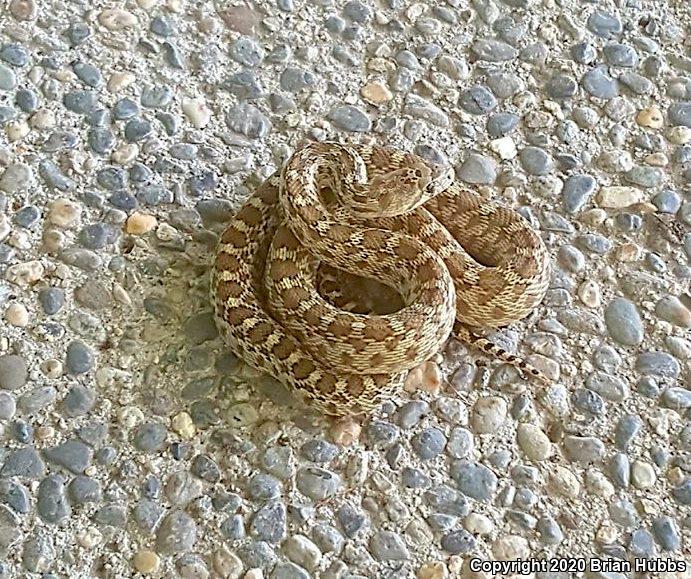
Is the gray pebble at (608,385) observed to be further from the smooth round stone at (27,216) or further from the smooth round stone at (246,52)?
the smooth round stone at (27,216)

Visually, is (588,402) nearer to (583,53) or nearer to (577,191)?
(577,191)

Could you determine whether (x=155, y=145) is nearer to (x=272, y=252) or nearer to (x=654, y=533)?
(x=272, y=252)

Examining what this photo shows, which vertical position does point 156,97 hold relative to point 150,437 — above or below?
above

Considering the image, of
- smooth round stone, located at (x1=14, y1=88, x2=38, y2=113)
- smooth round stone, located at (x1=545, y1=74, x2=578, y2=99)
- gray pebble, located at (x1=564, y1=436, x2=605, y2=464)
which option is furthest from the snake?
smooth round stone, located at (x1=14, y1=88, x2=38, y2=113)

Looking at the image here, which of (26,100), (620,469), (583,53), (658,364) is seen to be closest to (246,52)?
(26,100)

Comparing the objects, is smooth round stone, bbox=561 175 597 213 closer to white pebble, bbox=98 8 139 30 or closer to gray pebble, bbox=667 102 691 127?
gray pebble, bbox=667 102 691 127
